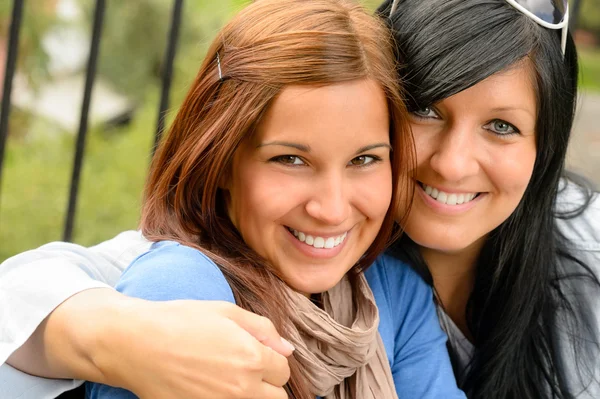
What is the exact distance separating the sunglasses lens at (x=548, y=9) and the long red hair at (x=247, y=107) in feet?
1.34

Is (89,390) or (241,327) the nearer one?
(241,327)

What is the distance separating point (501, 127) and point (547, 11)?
327mm

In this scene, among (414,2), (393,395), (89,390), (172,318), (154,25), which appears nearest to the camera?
(172,318)

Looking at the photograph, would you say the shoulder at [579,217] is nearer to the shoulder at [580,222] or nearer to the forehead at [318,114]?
the shoulder at [580,222]

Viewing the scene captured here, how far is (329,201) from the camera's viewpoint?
184 centimetres

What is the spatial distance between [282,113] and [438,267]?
90 cm

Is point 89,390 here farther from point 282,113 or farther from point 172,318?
point 282,113

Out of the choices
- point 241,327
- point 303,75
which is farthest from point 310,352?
point 303,75

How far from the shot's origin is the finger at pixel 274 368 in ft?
4.80

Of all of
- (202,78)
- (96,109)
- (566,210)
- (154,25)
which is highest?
(202,78)

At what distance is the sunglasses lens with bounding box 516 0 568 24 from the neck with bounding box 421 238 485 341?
2.22ft

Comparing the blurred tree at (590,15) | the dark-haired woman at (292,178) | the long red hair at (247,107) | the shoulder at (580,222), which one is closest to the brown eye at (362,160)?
the dark-haired woman at (292,178)

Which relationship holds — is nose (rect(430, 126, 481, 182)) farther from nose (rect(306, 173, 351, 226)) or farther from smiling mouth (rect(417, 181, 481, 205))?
nose (rect(306, 173, 351, 226))

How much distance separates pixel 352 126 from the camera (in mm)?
1848
